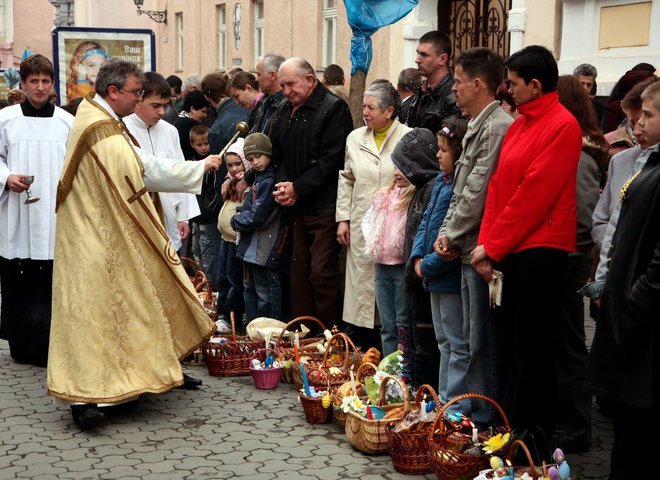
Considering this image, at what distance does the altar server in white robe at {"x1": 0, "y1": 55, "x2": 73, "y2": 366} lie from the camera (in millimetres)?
8117

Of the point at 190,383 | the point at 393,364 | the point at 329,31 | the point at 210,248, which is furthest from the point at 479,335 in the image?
the point at 329,31

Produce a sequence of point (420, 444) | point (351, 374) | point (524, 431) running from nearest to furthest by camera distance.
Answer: point (524, 431), point (420, 444), point (351, 374)

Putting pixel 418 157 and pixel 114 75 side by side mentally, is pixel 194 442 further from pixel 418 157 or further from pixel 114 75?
pixel 114 75

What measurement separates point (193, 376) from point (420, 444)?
2.69 m

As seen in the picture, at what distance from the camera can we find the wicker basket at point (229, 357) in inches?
303

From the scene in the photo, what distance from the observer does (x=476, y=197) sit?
5.66 metres

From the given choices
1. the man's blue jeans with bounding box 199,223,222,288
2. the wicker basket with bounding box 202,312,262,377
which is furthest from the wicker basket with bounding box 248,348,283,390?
the man's blue jeans with bounding box 199,223,222,288

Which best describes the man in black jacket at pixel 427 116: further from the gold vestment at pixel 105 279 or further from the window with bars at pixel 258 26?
the window with bars at pixel 258 26

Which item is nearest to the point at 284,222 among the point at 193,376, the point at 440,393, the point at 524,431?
the point at 193,376

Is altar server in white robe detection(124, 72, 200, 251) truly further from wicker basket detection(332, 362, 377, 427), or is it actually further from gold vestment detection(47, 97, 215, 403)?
wicker basket detection(332, 362, 377, 427)

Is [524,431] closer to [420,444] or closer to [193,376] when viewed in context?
[420,444]

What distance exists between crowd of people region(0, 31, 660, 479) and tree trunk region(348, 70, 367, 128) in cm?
49

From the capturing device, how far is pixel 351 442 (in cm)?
599

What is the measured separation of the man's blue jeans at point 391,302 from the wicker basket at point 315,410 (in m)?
0.85
